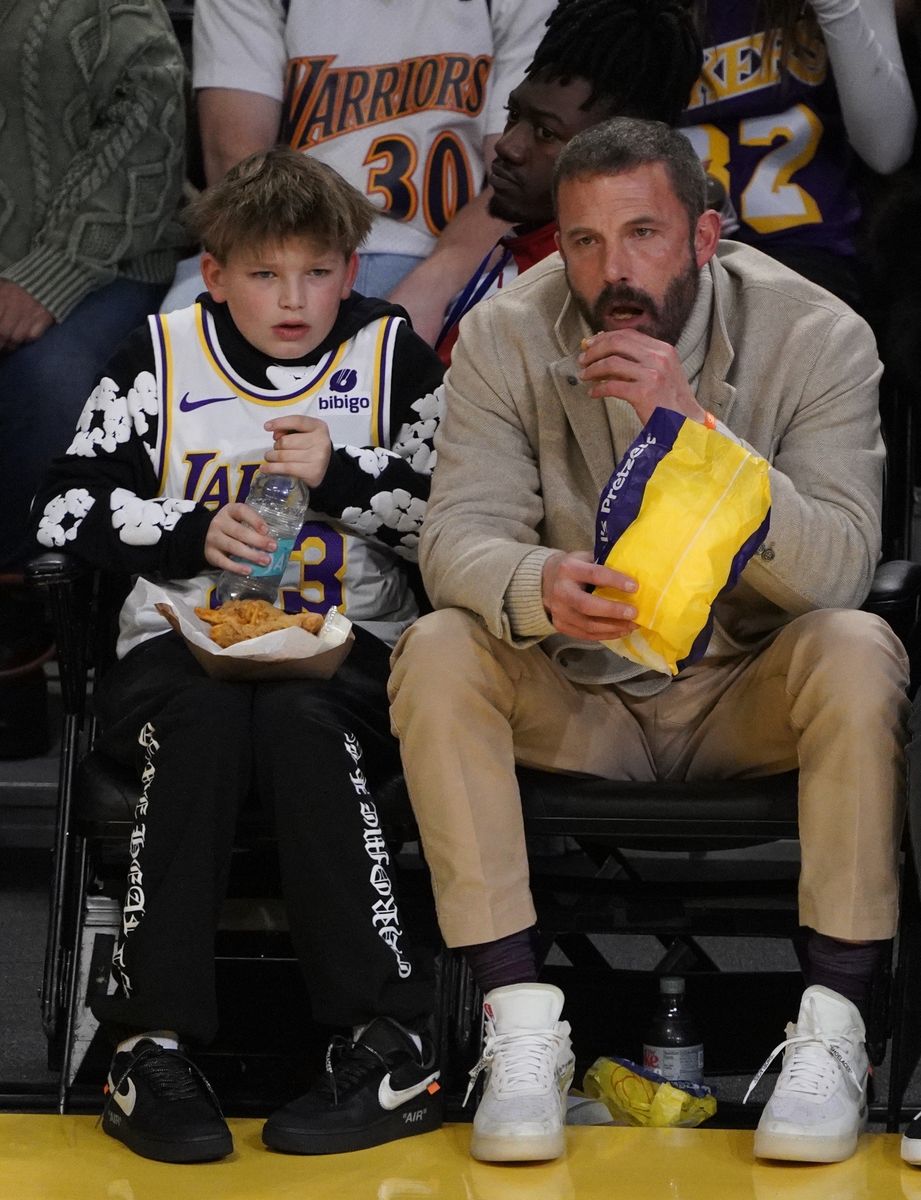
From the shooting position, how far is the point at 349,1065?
2.19m

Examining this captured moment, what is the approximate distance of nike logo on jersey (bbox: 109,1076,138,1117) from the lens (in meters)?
2.18

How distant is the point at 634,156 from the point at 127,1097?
1.36 meters

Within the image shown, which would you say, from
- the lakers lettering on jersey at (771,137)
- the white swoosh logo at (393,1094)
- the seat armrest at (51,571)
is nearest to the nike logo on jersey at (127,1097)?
the white swoosh logo at (393,1094)

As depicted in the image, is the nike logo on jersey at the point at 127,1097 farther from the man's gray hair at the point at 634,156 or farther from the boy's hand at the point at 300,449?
the man's gray hair at the point at 634,156

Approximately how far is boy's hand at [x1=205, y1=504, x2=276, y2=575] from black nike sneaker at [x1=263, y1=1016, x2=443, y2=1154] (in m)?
0.67

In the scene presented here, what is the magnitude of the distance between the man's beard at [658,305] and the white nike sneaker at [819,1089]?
0.88 metres

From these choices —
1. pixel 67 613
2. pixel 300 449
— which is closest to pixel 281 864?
pixel 67 613

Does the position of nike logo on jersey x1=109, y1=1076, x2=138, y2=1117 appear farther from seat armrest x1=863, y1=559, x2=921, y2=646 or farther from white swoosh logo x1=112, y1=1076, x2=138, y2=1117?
seat armrest x1=863, y1=559, x2=921, y2=646

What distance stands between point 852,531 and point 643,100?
3.72ft

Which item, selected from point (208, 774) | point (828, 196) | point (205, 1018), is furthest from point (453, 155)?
point (205, 1018)

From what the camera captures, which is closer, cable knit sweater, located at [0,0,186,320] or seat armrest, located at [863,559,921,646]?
seat armrest, located at [863,559,921,646]

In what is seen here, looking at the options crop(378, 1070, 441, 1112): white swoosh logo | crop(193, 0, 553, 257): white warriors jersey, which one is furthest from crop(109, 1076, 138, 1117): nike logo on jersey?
crop(193, 0, 553, 257): white warriors jersey

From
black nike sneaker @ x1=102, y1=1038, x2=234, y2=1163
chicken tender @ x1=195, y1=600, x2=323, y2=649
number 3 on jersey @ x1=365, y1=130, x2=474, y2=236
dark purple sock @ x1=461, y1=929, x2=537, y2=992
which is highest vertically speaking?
number 3 on jersey @ x1=365, y1=130, x2=474, y2=236

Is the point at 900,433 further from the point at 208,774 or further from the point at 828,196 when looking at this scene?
the point at 208,774
